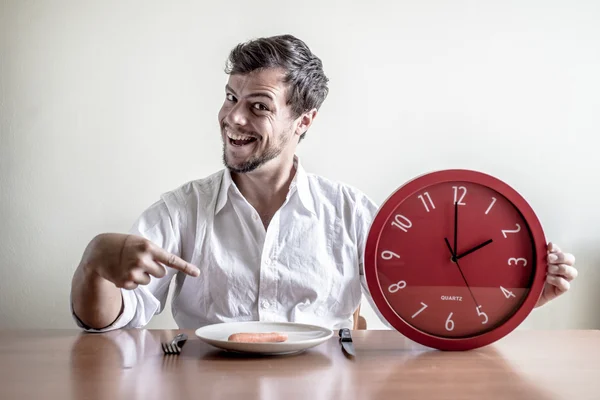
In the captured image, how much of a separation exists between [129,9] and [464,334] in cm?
185

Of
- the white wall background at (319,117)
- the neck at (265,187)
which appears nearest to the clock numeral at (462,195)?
the neck at (265,187)

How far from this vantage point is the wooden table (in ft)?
3.36

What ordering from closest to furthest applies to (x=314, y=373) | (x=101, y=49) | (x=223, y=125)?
(x=314, y=373) → (x=223, y=125) → (x=101, y=49)

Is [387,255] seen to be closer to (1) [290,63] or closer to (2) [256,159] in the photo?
(2) [256,159]

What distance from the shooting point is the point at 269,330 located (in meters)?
1.47

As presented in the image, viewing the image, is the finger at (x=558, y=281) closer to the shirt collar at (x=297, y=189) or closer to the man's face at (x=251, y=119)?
the shirt collar at (x=297, y=189)

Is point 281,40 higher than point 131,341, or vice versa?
point 281,40

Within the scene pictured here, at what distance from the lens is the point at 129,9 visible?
2486 mm

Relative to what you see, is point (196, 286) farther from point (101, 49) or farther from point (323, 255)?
point (101, 49)

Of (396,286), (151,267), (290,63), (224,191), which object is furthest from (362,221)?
(151,267)

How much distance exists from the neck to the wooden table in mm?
703


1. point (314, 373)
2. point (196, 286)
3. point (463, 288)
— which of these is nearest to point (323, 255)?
point (196, 286)

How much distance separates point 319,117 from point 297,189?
64 cm

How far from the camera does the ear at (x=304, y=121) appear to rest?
89.4 inches
